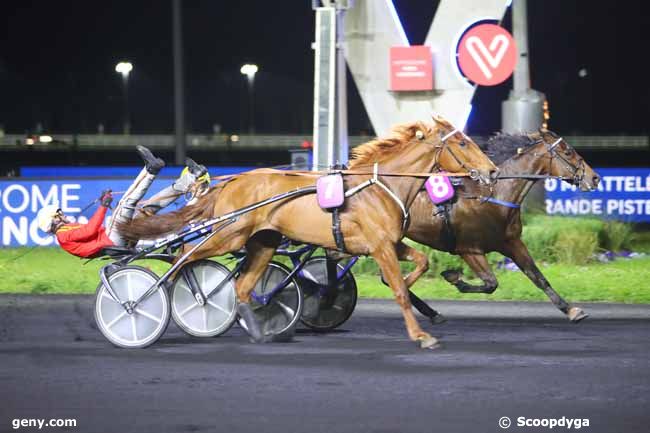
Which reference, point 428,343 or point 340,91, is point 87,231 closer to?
point 428,343

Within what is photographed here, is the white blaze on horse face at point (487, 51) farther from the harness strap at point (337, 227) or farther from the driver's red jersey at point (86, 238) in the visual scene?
the driver's red jersey at point (86, 238)

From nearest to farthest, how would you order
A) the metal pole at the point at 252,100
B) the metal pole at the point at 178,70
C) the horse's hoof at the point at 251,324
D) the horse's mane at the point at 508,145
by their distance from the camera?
the horse's hoof at the point at 251,324
the horse's mane at the point at 508,145
the metal pole at the point at 178,70
the metal pole at the point at 252,100

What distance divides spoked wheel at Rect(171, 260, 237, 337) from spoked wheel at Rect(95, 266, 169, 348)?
38 centimetres

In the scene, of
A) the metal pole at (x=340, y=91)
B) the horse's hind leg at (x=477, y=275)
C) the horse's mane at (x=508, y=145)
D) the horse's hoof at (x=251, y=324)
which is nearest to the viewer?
the horse's hoof at (x=251, y=324)

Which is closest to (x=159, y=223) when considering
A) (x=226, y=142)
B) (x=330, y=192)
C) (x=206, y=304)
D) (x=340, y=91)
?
(x=206, y=304)

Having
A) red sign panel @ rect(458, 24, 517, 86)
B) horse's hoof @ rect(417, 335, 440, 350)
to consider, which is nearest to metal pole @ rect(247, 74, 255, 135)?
red sign panel @ rect(458, 24, 517, 86)

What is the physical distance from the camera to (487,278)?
974 cm

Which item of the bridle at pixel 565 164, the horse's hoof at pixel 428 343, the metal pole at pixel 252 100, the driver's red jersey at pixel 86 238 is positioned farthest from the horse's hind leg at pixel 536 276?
the metal pole at pixel 252 100

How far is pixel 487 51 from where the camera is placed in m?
15.8

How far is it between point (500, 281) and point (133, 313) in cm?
561

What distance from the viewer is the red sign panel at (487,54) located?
15.7 metres

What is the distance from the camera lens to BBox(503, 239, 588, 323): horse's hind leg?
9.59m

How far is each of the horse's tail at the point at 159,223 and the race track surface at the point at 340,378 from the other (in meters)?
0.91

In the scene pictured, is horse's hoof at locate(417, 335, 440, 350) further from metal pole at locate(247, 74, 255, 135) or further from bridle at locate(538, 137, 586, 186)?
metal pole at locate(247, 74, 255, 135)
